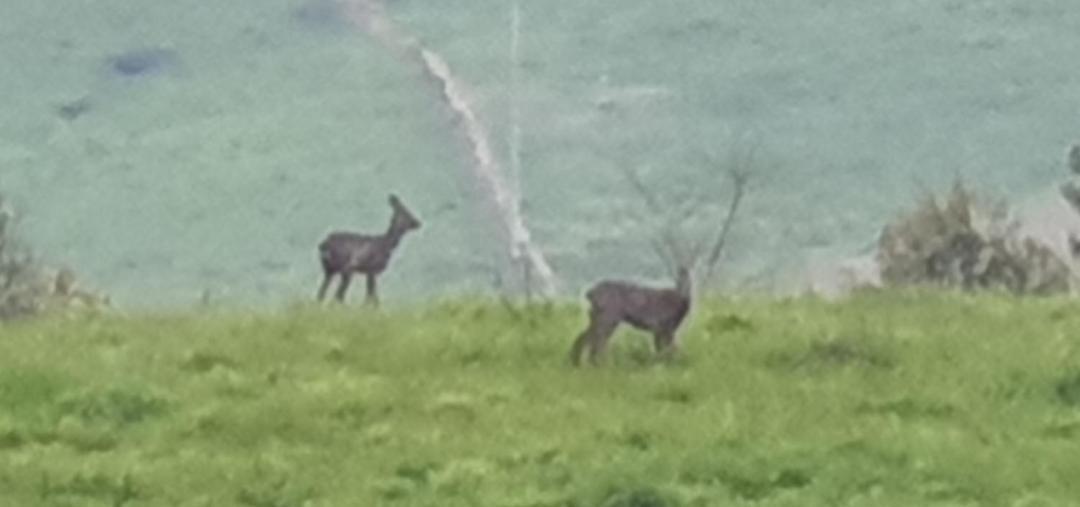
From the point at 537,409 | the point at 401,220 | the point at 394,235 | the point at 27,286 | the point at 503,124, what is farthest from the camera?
the point at 503,124

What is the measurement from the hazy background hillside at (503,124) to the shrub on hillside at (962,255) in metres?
7.04

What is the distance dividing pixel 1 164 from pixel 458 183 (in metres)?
7.47

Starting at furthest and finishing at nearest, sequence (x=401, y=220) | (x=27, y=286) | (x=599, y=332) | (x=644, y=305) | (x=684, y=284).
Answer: (x=27, y=286) → (x=401, y=220) → (x=684, y=284) → (x=644, y=305) → (x=599, y=332)

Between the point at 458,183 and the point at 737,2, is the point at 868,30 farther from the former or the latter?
the point at 458,183

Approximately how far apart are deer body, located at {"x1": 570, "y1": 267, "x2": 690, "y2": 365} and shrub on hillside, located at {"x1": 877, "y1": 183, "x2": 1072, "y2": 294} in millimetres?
9703

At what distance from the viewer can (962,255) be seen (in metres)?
30.2

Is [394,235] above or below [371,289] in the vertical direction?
above

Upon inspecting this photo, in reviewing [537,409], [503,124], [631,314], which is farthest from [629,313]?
[503,124]

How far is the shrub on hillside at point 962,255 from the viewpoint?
2948 cm

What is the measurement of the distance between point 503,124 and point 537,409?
27.5 meters

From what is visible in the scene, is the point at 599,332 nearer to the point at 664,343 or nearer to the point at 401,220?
the point at 664,343

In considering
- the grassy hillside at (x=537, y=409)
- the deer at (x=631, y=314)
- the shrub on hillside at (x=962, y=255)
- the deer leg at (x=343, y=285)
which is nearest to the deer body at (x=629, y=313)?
the deer at (x=631, y=314)

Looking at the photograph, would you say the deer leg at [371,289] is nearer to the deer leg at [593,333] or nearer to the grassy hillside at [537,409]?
the grassy hillside at [537,409]

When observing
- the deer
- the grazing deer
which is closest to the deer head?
the grazing deer
